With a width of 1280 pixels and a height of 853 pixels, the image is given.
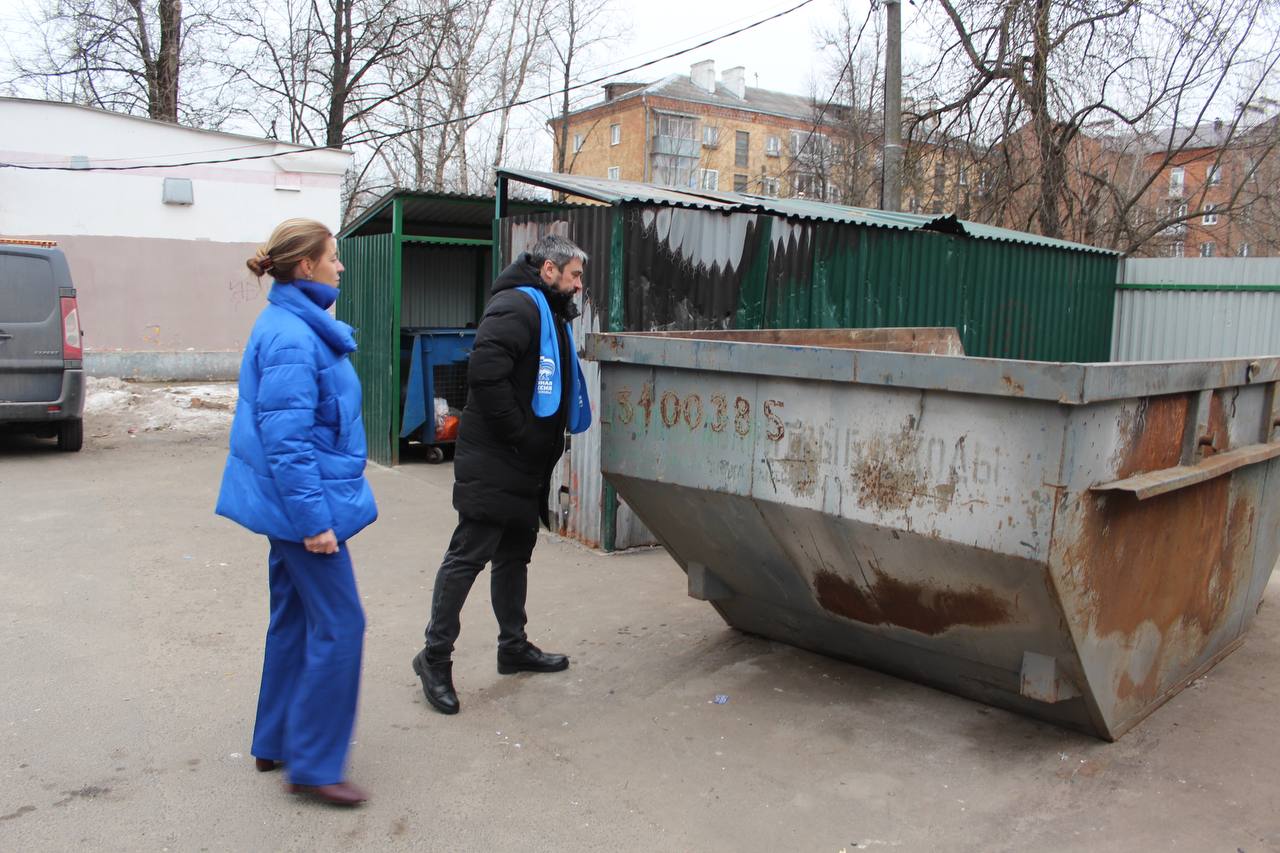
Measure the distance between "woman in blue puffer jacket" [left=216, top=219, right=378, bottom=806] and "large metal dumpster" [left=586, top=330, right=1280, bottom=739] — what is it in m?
1.27

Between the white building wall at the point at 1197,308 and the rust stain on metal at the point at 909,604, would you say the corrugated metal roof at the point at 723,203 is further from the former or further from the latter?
the rust stain on metal at the point at 909,604

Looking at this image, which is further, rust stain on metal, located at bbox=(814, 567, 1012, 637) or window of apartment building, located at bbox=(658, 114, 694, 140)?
window of apartment building, located at bbox=(658, 114, 694, 140)

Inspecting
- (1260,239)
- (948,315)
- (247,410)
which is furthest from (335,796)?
(1260,239)

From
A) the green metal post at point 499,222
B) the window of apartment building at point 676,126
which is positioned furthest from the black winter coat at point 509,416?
the window of apartment building at point 676,126

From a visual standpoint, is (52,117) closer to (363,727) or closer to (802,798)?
(363,727)

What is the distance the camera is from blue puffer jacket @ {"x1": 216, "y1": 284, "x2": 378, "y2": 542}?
3.06 m

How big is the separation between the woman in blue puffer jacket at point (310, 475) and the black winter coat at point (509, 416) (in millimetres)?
660

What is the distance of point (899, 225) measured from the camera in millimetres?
8234

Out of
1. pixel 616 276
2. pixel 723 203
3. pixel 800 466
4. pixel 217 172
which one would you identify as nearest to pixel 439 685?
pixel 800 466

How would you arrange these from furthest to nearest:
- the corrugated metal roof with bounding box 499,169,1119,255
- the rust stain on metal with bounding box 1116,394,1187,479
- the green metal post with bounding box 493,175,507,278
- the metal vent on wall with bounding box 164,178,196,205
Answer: the metal vent on wall with bounding box 164,178,196,205 → the green metal post with bounding box 493,175,507,278 → the corrugated metal roof with bounding box 499,169,1119,255 → the rust stain on metal with bounding box 1116,394,1187,479

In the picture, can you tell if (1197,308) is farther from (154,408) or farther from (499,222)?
(154,408)

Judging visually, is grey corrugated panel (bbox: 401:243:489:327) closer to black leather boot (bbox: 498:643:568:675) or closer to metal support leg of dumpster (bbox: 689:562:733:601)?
black leather boot (bbox: 498:643:568:675)

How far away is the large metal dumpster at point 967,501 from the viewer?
3.08 metres

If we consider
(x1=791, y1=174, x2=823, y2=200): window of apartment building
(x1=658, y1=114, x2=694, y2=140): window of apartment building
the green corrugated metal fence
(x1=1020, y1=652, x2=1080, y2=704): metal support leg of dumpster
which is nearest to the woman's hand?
(x1=1020, y1=652, x2=1080, y2=704): metal support leg of dumpster
